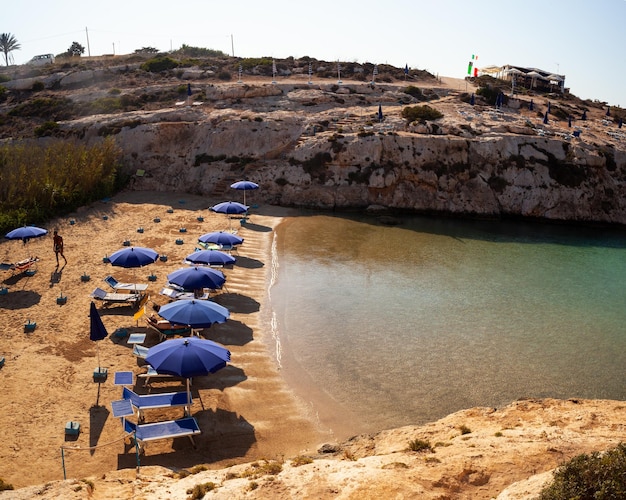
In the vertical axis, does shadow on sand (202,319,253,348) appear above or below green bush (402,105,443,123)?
below

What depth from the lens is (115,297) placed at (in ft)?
71.2

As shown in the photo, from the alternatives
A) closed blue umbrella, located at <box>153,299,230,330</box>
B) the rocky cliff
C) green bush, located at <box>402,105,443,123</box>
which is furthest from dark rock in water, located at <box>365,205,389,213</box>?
closed blue umbrella, located at <box>153,299,230,330</box>

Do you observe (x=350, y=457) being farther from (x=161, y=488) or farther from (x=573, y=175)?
(x=573, y=175)

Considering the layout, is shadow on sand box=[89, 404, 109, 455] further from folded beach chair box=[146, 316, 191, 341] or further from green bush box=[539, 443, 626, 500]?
green bush box=[539, 443, 626, 500]

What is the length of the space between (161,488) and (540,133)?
158 ft

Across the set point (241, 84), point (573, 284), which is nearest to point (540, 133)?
point (573, 284)

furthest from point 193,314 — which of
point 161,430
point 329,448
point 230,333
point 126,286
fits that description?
point 126,286

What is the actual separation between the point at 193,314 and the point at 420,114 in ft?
127

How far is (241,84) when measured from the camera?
55.3 metres

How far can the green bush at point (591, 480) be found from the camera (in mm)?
7254

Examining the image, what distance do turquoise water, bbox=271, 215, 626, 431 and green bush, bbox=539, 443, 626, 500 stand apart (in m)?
7.74

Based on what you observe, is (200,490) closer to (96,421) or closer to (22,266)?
(96,421)

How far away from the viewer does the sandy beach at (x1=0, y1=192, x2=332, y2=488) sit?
42.5ft

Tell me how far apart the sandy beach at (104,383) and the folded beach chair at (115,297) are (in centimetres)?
32
